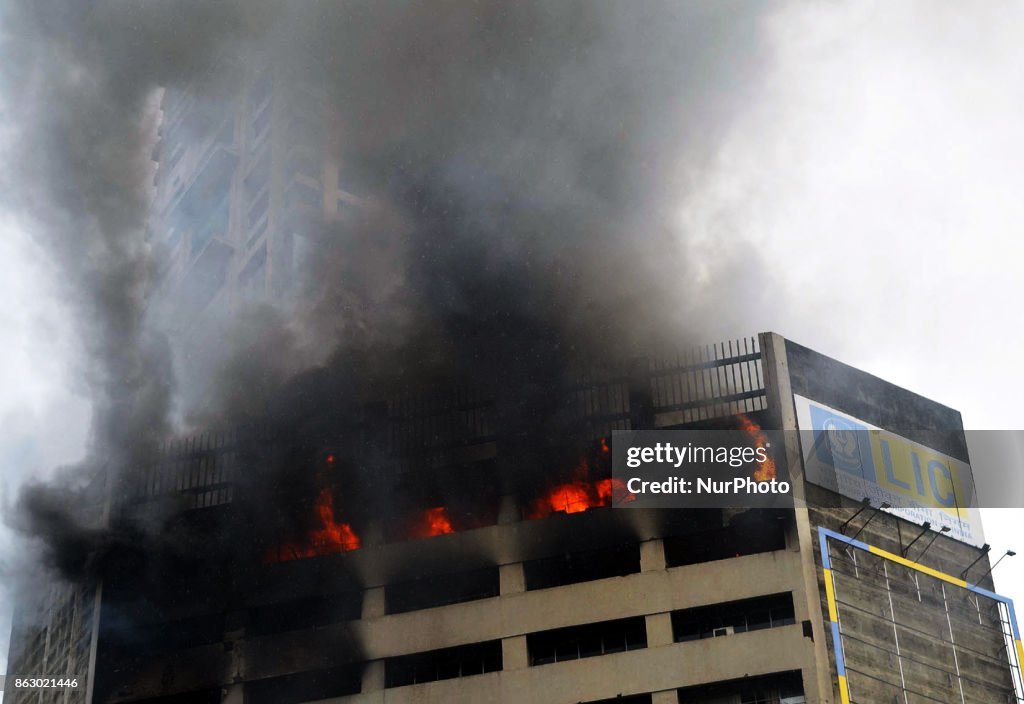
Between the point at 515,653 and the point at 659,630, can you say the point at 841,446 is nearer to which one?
the point at 659,630

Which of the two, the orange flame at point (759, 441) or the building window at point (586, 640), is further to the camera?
the orange flame at point (759, 441)

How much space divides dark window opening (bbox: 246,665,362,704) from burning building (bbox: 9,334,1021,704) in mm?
65

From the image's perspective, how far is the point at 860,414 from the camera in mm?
50375

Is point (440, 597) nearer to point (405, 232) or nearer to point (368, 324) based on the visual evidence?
point (368, 324)

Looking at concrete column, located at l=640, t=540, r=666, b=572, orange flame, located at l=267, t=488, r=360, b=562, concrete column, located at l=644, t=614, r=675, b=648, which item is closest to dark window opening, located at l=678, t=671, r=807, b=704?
concrete column, located at l=644, t=614, r=675, b=648

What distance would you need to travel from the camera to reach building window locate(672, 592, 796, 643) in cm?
4481

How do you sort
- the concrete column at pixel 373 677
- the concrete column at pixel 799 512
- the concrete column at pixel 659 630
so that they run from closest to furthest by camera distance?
the concrete column at pixel 799 512 → the concrete column at pixel 659 630 → the concrete column at pixel 373 677

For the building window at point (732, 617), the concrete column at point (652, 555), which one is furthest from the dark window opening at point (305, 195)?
the building window at point (732, 617)

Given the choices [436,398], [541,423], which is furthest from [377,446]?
[541,423]

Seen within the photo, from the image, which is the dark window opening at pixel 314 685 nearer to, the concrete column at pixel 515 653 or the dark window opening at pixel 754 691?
the concrete column at pixel 515 653

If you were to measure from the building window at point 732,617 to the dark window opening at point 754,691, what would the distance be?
1546 mm

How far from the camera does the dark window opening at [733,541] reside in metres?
46.2

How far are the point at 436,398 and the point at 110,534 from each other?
12569 millimetres

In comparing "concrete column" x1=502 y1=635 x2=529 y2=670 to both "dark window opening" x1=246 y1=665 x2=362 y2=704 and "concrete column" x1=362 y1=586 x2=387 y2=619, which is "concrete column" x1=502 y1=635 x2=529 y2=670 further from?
"dark window opening" x1=246 y1=665 x2=362 y2=704
